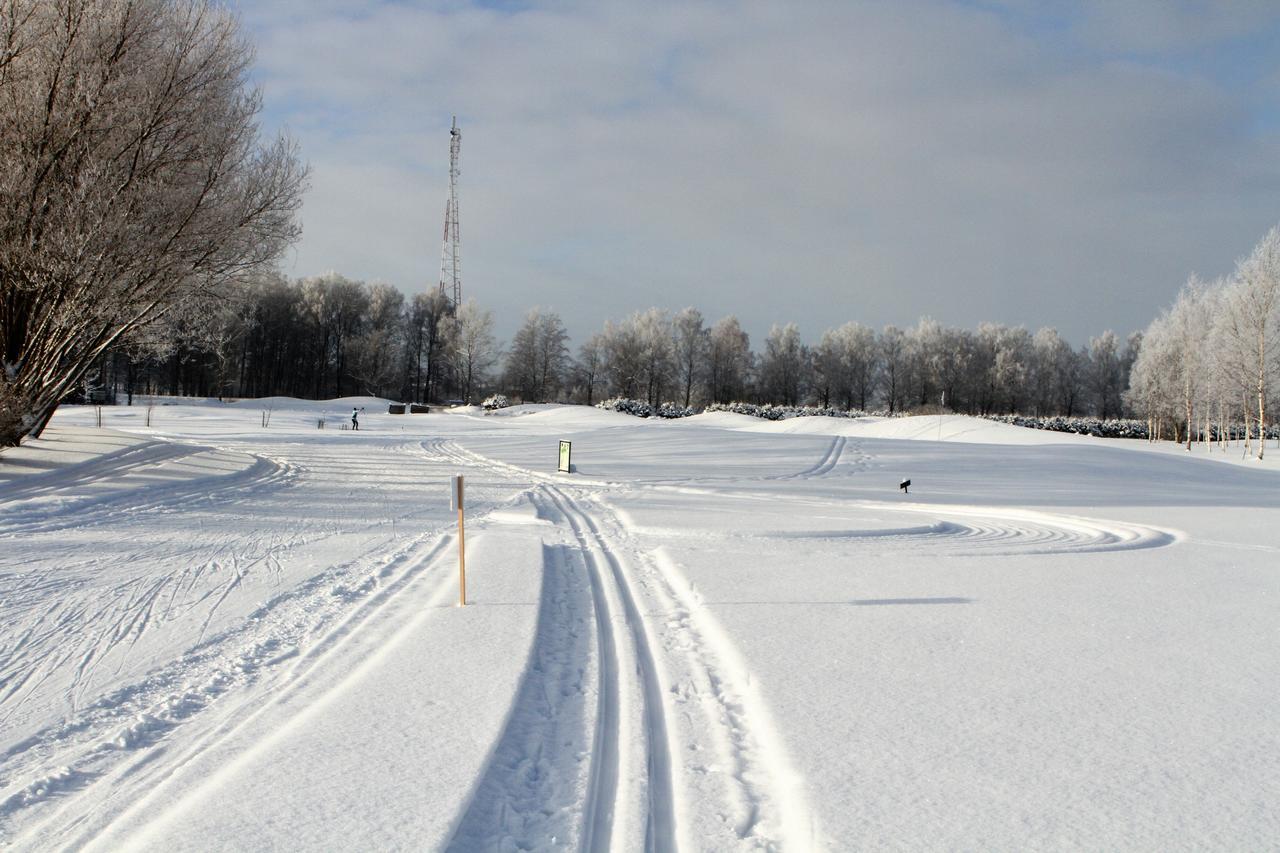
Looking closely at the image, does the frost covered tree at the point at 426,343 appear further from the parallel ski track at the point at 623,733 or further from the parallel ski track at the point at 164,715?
the parallel ski track at the point at 164,715

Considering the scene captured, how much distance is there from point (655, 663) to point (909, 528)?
7735mm

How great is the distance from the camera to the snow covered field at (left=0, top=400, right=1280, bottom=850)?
10.2ft

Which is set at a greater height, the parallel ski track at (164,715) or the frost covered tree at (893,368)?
the frost covered tree at (893,368)

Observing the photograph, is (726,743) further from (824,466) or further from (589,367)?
(589,367)

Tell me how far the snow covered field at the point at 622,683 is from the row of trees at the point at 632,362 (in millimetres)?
62878

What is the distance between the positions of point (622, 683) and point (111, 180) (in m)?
13.8

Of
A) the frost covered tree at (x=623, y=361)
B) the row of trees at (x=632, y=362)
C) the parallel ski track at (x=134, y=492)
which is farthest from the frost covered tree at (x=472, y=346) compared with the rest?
the parallel ski track at (x=134, y=492)

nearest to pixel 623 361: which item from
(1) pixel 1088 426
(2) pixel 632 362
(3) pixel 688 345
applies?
(2) pixel 632 362

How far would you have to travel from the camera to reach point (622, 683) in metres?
4.69

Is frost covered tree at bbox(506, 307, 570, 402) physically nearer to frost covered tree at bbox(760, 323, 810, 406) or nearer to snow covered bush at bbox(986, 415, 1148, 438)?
frost covered tree at bbox(760, 323, 810, 406)

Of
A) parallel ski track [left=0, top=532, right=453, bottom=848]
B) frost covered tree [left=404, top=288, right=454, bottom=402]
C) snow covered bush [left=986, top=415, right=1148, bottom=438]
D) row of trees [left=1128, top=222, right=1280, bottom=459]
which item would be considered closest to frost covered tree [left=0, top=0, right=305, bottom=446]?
parallel ski track [left=0, top=532, right=453, bottom=848]

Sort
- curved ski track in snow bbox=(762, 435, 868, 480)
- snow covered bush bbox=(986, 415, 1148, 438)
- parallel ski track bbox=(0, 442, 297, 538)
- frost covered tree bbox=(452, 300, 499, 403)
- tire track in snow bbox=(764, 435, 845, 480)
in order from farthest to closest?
frost covered tree bbox=(452, 300, 499, 403) → snow covered bush bbox=(986, 415, 1148, 438) → curved ski track in snow bbox=(762, 435, 868, 480) → tire track in snow bbox=(764, 435, 845, 480) → parallel ski track bbox=(0, 442, 297, 538)

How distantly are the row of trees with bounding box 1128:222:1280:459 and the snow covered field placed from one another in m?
31.6

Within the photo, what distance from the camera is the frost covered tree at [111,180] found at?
1273 cm
